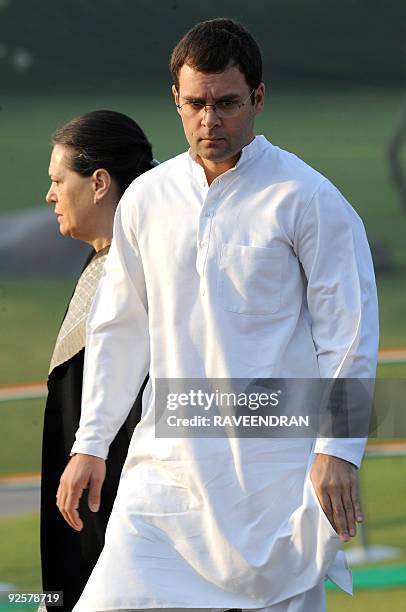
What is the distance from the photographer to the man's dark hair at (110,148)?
3.67 m

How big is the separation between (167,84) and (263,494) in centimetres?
1266

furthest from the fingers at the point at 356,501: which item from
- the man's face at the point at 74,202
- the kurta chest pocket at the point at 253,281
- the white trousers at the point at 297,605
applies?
the man's face at the point at 74,202

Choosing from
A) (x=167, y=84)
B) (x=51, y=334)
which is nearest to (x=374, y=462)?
(x=51, y=334)

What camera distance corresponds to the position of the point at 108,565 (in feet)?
9.60

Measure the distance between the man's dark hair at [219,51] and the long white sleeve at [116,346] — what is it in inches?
12.6

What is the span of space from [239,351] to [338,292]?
0.69 feet

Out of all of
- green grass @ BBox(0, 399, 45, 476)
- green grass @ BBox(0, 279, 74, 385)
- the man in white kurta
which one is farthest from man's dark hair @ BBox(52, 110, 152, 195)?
green grass @ BBox(0, 279, 74, 385)

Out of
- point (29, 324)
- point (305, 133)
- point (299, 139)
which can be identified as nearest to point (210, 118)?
point (29, 324)

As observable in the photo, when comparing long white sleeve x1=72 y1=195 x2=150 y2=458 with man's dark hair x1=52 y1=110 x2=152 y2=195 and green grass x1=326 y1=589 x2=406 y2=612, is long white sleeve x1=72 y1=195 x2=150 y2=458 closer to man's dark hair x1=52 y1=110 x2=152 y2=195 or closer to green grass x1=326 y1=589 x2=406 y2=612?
man's dark hair x1=52 y1=110 x2=152 y2=195

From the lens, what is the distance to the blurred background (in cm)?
1432

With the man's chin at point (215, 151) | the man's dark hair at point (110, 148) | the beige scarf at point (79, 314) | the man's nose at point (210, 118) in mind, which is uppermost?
the man's nose at point (210, 118)

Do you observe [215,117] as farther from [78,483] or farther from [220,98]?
[78,483]

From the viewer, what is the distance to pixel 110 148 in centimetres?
368

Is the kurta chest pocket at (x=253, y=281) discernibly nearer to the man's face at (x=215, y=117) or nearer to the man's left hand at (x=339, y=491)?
the man's face at (x=215, y=117)
